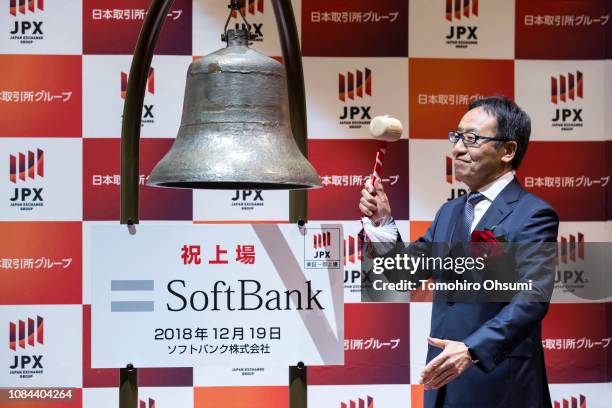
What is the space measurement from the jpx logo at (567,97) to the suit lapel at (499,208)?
4.17 ft

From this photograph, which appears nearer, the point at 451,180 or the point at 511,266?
the point at 511,266

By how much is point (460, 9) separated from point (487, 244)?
156 centimetres

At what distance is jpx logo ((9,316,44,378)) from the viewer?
11.2 feet

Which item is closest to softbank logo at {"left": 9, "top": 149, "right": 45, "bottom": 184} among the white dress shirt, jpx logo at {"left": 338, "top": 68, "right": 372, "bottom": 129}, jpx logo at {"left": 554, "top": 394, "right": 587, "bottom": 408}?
jpx logo at {"left": 338, "top": 68, "right": 372, "bottom": 129}

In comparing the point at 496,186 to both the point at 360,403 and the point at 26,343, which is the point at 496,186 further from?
the point at 26,343

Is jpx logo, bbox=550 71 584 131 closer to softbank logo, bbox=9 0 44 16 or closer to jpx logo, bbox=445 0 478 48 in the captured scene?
jpx logo, bbox=445 0 478 48

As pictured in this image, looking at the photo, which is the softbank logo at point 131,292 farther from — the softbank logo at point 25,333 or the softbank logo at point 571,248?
the softbank logo at point 571,248

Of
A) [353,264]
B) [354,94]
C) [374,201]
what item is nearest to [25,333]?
[353,264]

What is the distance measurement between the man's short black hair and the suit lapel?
4.6 inches

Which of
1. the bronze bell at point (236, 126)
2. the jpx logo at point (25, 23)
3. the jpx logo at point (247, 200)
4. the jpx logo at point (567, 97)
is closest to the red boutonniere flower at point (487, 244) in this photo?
the bronze bell at point (236, 126)

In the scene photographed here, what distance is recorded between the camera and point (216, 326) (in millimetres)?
2010

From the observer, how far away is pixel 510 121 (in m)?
2.45

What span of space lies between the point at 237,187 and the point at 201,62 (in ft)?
1.39

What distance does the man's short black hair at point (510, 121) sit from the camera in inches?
96.1
